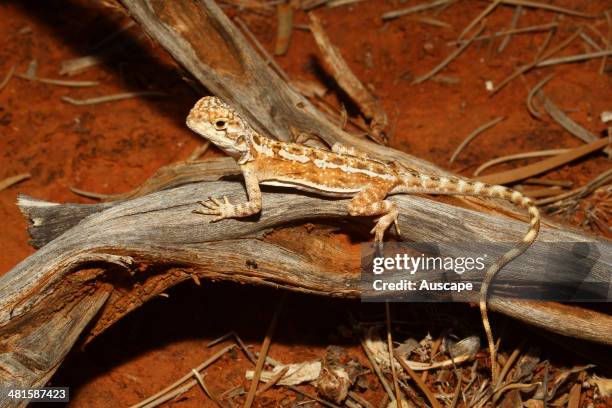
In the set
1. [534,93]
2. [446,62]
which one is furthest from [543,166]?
[446,62]

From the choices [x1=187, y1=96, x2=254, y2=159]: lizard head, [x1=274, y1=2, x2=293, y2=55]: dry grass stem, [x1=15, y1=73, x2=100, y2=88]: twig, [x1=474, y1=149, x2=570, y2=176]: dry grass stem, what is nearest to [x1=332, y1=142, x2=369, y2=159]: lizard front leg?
[x1=187, y1=96, x2=254, y2=159]: lizard head

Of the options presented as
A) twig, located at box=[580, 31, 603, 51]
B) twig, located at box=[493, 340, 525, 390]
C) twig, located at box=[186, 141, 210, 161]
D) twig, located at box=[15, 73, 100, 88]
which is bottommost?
twig, located at box=[493, 340, 525, 390]

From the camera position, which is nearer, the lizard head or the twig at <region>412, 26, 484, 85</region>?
the lizard head

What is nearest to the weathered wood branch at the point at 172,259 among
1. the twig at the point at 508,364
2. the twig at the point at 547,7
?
the twig at the point at 508,364

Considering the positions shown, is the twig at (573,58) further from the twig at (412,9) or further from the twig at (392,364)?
the twig at (392,364)

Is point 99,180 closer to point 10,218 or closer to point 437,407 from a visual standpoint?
point 10,218

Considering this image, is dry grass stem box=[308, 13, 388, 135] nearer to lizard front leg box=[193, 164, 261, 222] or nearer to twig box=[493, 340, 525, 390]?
lizard front leg box=[193, 164, 261, 222]

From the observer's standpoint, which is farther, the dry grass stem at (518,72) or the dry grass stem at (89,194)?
the dry grass stem at (518,72)
